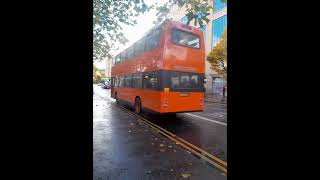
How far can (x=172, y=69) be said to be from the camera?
29.5ft

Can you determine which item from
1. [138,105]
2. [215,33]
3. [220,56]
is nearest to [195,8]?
[138,105]

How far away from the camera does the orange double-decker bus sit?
8.94 metres

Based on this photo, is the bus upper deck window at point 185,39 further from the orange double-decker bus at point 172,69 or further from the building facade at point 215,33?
the building facade at point 215,33

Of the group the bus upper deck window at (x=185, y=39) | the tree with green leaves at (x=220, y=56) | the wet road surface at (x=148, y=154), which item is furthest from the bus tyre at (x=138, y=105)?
the tree with green leaves at (x=220, y=56)

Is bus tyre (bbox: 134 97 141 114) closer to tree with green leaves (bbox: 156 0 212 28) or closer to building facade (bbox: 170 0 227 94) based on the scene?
tree with green leaves (bbox: 156 0 212 28)

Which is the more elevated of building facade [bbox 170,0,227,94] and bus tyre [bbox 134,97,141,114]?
building facade [bbox 170,0,227,94]

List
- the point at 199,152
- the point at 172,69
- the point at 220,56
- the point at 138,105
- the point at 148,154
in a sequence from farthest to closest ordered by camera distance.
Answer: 1. the point at 220,56
2. the point at 138,105
3. the point at 172,69
4. the point at 199,152
5. the point at 148,154

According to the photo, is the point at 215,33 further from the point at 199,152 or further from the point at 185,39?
the point at 199,152

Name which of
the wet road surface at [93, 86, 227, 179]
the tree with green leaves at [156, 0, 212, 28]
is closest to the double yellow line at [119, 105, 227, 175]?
the wet road surface at [93, 86, 227, 179]

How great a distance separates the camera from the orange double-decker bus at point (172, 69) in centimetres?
894

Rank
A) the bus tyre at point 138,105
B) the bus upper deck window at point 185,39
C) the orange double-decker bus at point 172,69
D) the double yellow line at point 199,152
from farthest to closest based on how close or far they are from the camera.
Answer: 1. the bus tyre at point 138,105
2. the bus upper deck window at point 185,39
3. the orange double-decker bus at point 172,69
4. the double yellow line at point 199,152

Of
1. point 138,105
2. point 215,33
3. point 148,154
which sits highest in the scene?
point 215,33

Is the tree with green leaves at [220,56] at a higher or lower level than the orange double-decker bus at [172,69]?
higher
